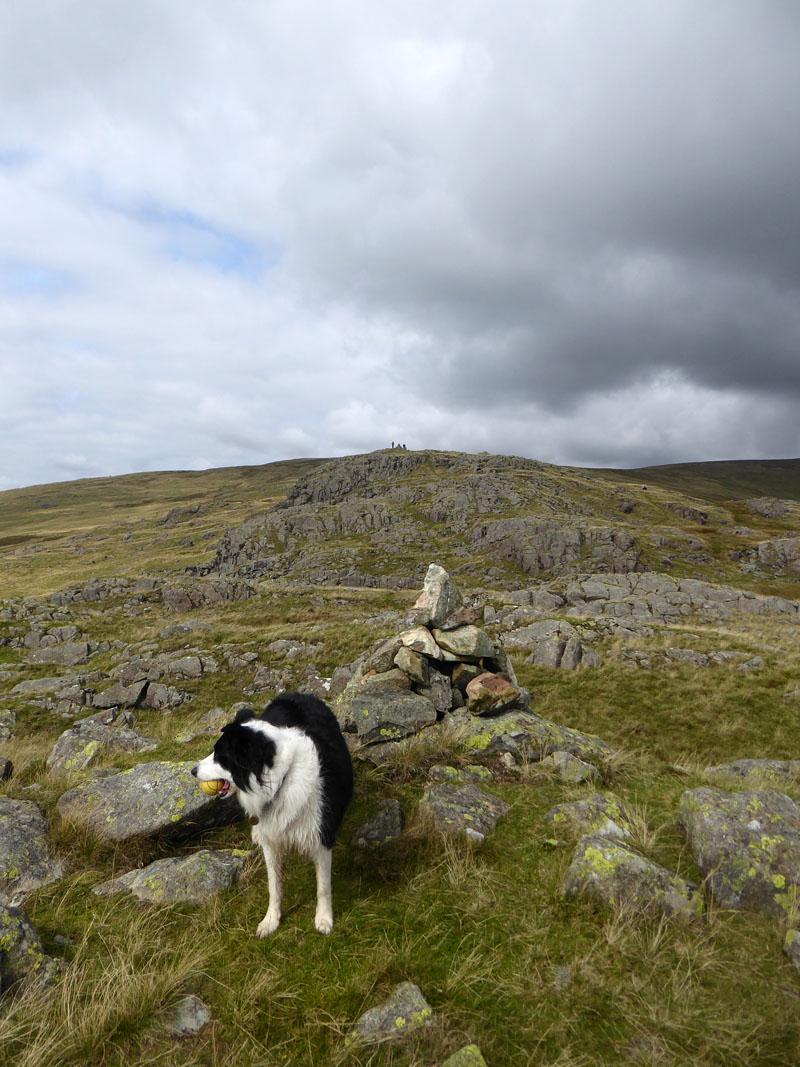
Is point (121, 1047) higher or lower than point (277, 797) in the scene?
lower

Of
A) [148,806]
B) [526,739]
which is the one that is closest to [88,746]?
[148,806]

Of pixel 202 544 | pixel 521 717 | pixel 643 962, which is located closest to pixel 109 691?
pixel 521 717

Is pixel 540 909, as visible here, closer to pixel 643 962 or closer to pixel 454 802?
pixel 643 962

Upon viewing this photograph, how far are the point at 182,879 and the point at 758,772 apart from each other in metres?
11.5

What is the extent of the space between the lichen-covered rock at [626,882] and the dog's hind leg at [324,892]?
2.66 m

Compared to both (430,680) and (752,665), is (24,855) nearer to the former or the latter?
(430,680)

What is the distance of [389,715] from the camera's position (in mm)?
9688

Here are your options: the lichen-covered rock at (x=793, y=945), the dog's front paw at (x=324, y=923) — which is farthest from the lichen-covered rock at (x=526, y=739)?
the lichen-covered rock at (x=793, y=945)

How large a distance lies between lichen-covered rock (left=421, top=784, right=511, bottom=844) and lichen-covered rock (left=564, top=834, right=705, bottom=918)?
1387 mm

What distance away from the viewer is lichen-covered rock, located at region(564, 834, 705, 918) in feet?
16.0

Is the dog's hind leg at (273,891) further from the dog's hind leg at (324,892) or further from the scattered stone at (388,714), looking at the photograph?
the scattered stone at (388,714)

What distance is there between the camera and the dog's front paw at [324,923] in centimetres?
495

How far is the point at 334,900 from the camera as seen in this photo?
17.8ft

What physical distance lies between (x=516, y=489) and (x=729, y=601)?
75329 millimetres
